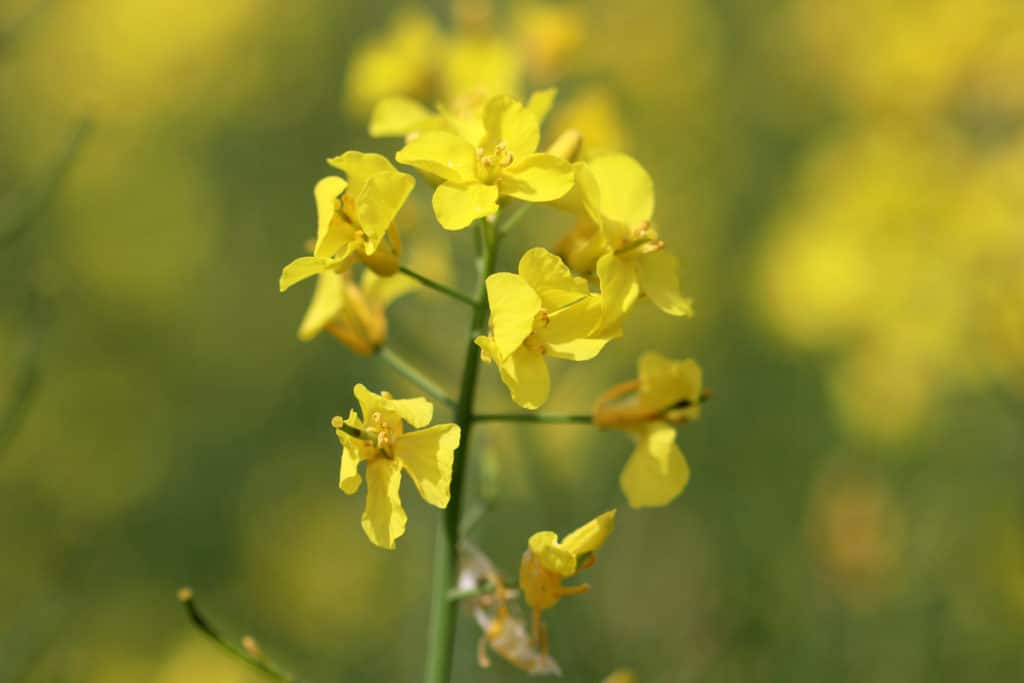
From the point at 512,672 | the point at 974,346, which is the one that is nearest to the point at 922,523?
the point at 974,346

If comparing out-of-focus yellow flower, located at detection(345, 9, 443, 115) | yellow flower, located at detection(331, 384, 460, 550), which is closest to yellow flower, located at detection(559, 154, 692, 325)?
yellow flower, located at detection(331, 384, 460, 550)

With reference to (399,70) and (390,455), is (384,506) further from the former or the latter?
(399,70)

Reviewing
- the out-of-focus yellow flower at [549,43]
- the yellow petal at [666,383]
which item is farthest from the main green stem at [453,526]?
the out-of-focus yellow flower at [549,43]

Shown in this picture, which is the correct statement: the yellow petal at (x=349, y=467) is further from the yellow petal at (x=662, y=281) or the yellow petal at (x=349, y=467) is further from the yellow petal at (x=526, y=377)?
the yellow petal at (x=662, y=281)

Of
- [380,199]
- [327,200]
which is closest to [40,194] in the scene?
[327,200]

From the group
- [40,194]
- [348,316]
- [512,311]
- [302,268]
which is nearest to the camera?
[512,311]

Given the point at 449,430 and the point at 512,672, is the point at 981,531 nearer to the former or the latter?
the point at 512,672
